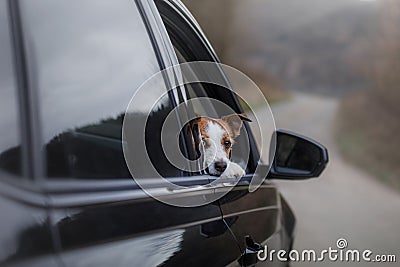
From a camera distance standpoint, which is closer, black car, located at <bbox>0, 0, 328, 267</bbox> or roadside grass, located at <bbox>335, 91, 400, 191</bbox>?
black car, located at <bbox>0, 0, 328, 267</bbox>

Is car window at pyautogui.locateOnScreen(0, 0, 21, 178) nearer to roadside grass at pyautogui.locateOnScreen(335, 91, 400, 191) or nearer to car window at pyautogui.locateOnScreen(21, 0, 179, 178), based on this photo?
car window at pyautogui.locateOnScreen(21, 0, 179, 178)

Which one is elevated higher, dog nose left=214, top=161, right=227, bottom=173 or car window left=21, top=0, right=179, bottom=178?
car window left=21, top=0, right=179, bottom=178

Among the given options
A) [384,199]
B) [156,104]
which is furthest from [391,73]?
[156,104]

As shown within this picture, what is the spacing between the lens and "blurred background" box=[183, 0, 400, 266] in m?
7.11

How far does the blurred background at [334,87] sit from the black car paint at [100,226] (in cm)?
381

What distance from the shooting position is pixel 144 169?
60.1 inches

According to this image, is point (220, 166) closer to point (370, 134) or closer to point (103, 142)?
point (103, 142)

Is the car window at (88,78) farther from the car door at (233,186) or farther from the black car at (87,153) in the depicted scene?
the car door at (233,186)

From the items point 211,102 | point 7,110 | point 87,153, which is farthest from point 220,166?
Answer: point 7,110

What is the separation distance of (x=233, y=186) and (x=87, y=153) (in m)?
0.85

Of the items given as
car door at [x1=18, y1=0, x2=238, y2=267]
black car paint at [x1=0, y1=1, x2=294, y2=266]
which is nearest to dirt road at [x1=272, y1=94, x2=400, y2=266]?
black car paint at [x1=0, y1=1, x2=294, y2=266]

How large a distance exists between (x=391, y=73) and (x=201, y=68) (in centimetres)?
1055

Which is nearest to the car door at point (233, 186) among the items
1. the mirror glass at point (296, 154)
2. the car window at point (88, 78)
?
the mirror glass at point (296, 154)

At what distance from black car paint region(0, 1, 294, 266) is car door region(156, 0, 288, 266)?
10cm
